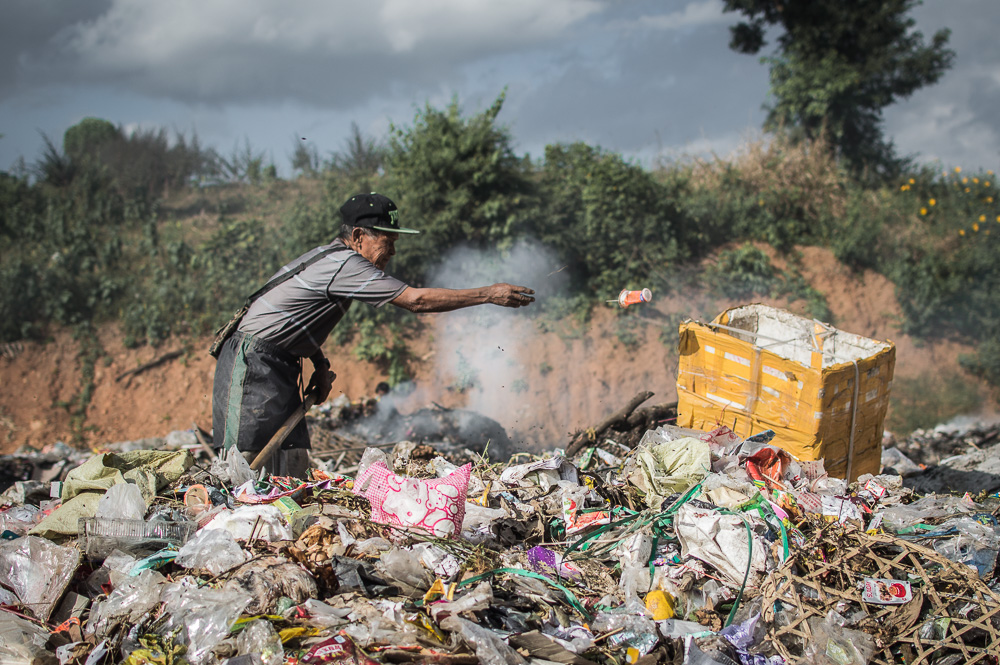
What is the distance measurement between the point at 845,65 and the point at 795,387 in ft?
32.8

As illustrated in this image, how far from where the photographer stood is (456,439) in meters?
5.80

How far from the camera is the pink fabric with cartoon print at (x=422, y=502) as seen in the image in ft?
8.30

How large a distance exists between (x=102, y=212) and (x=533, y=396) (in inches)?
293

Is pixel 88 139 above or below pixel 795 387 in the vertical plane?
above

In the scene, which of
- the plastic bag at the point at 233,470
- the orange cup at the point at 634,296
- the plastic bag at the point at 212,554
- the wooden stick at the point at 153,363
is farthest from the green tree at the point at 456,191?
the plastic bag at the point at 212,554

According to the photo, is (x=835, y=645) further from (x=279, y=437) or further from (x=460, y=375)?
(x=460, y=375)

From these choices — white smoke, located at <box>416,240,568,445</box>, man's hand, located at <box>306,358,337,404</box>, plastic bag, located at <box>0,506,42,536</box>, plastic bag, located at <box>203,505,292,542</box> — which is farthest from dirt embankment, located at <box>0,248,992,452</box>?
plastic bag, located at <box>203,505,292,542</box>

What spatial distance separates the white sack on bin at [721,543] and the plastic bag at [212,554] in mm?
1652

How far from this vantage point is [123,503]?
104 inches

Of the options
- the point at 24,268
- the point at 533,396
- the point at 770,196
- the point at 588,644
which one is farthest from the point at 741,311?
the point at 24,268

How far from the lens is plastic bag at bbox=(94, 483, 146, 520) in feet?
8.55

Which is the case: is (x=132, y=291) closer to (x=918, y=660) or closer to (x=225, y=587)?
(x=225, y=587)

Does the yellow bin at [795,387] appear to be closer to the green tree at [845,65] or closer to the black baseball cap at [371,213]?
the black baseball cap at [371,213]

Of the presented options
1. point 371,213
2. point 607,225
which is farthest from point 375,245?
point 607,225
